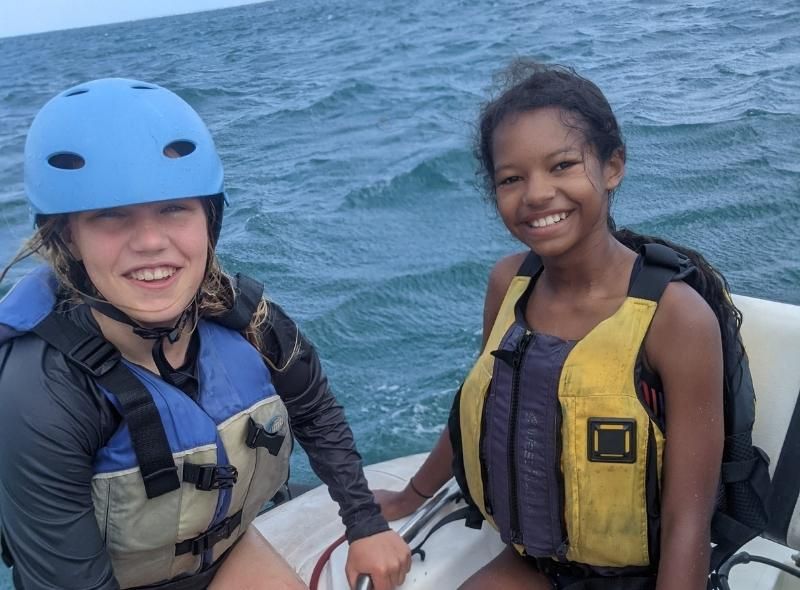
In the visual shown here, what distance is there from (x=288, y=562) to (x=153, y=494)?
744 millimetres

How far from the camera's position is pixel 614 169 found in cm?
213

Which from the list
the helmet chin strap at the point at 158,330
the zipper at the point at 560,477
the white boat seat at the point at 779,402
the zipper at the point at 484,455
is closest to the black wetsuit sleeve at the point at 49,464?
the helmet chin strap at the point at 158,330

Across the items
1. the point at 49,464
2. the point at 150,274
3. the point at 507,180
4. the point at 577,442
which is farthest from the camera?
the point at 507,180

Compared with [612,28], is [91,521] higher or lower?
higher

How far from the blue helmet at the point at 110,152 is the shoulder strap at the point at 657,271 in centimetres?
105

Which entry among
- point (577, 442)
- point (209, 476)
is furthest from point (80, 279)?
point (577, 442)

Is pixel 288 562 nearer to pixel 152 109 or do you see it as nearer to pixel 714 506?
pixel 714 506

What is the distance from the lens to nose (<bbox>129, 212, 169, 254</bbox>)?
181cm

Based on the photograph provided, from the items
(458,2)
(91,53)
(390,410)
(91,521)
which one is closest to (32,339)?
(91,521)

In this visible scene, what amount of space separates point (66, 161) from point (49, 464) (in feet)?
2.20

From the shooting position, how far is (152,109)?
1841 millimetres

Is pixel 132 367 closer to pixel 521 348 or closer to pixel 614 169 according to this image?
pixel 521 348

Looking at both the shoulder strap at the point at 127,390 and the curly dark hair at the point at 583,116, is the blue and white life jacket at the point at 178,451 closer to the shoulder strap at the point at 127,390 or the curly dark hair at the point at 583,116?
A: the shoulder strap at the point at 127,390

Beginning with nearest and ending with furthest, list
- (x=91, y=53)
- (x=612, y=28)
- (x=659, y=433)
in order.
Result: (x=659, y=433)
(x=612, y=28)
(x=91, y=53)
